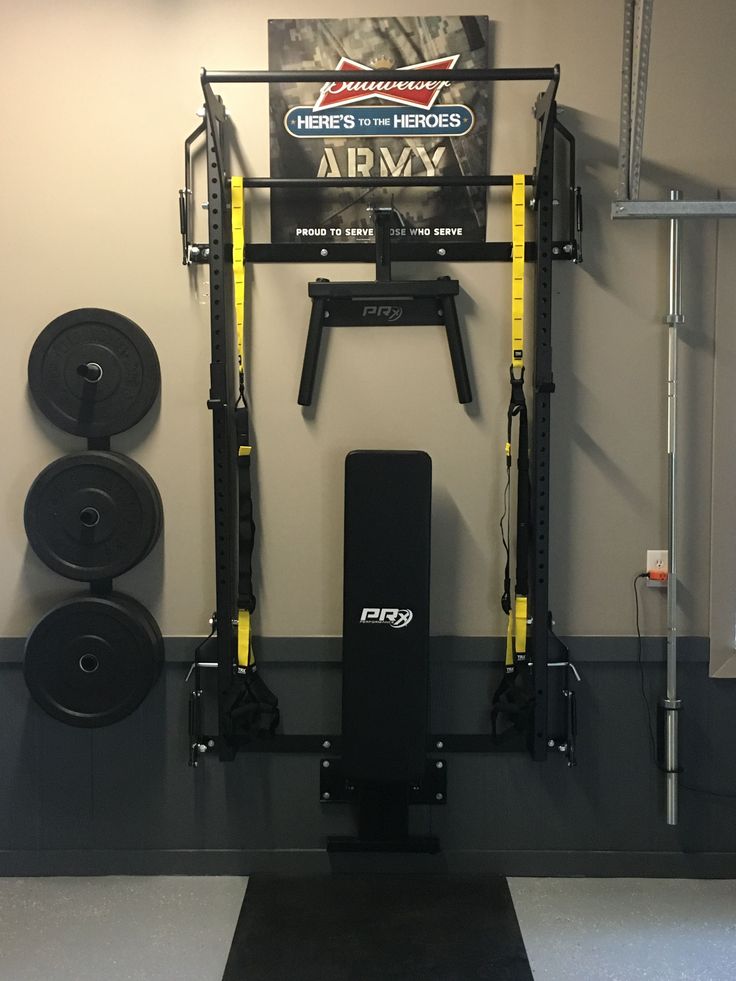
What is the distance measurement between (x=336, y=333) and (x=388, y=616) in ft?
2.82

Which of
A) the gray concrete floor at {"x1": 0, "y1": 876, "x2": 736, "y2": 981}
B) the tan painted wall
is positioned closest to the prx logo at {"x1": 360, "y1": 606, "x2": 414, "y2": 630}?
the tan painted wall

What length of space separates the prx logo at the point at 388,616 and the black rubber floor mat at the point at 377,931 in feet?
2.66

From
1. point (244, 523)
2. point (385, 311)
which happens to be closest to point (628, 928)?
point (244, 523)

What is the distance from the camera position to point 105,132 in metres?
2.73

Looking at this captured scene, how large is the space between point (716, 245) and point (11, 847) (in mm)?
2843

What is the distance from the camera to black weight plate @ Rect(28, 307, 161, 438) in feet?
8.88

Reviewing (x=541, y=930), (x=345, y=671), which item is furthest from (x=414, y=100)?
(x=541, y=930)

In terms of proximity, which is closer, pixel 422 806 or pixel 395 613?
pixel 395 613

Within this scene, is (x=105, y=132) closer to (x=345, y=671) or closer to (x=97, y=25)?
(x=97, y=25)

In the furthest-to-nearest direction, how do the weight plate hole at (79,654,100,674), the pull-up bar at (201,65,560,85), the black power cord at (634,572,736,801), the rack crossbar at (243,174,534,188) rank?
the black power cord at (634,572,736,801), the weight plate hole at (79,654,100,674), the rack crossbar at (243,174,534,188), the pull-up bar at (201,65,560,85)

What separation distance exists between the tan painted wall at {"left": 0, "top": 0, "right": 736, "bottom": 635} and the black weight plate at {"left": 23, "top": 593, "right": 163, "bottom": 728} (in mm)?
149

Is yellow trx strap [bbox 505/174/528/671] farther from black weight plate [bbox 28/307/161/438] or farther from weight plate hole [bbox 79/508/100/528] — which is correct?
weight plate hole [bbox 79/508/100/528]

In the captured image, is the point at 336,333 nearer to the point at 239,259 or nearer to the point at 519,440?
the point at 239,259

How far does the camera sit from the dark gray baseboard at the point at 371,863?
2826 mm
